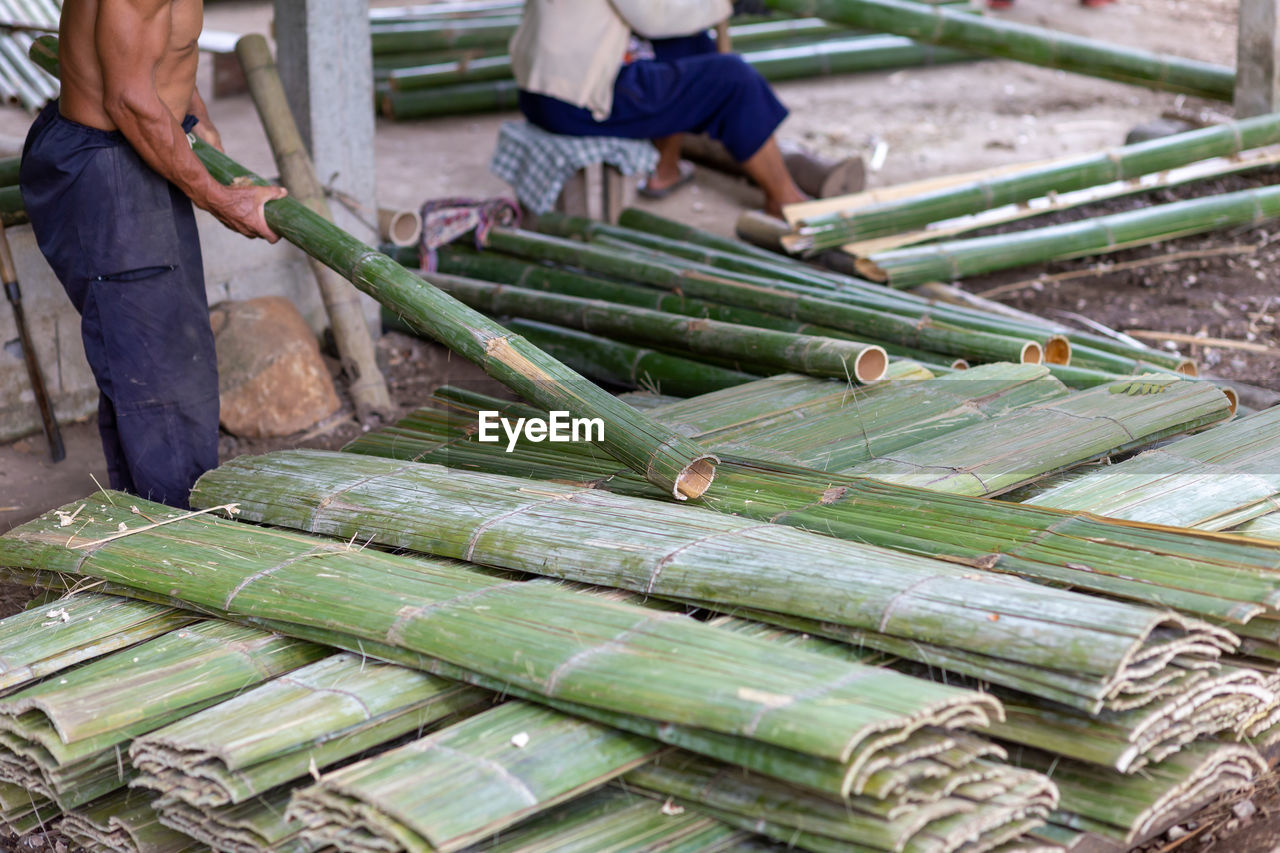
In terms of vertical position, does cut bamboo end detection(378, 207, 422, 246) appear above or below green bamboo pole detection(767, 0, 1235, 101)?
below

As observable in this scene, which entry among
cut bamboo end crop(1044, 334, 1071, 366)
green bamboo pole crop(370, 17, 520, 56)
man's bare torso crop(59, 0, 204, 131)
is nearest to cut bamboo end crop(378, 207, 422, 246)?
man's bare torso crop(59, 0, 204, 131)

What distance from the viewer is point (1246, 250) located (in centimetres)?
596

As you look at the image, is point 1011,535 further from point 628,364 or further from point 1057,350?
point 628,364

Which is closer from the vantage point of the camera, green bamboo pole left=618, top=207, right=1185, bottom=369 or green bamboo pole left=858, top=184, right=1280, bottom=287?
green bamboo pole left=618, top=207, right=1185, bottom=369

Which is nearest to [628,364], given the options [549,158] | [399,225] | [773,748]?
[399,225]

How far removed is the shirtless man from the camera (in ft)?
10.7

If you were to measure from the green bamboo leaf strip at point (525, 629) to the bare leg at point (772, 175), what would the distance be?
381 cm

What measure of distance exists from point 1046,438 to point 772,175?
11.7ft

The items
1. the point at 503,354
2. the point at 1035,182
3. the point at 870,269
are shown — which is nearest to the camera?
the point at 503,354

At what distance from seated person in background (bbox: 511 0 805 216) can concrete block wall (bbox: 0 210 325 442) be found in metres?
1.53

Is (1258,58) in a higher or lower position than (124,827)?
higher

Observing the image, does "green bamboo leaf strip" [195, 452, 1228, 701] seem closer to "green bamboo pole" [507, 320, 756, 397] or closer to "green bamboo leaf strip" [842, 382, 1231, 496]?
"green bamboo leaf strip" [842, 382, 1231, 496]

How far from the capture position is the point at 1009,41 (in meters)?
6.73

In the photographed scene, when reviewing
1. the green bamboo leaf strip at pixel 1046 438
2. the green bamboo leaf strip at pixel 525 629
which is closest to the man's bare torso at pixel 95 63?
the green bamboo leaf strip at pixel 525 629
